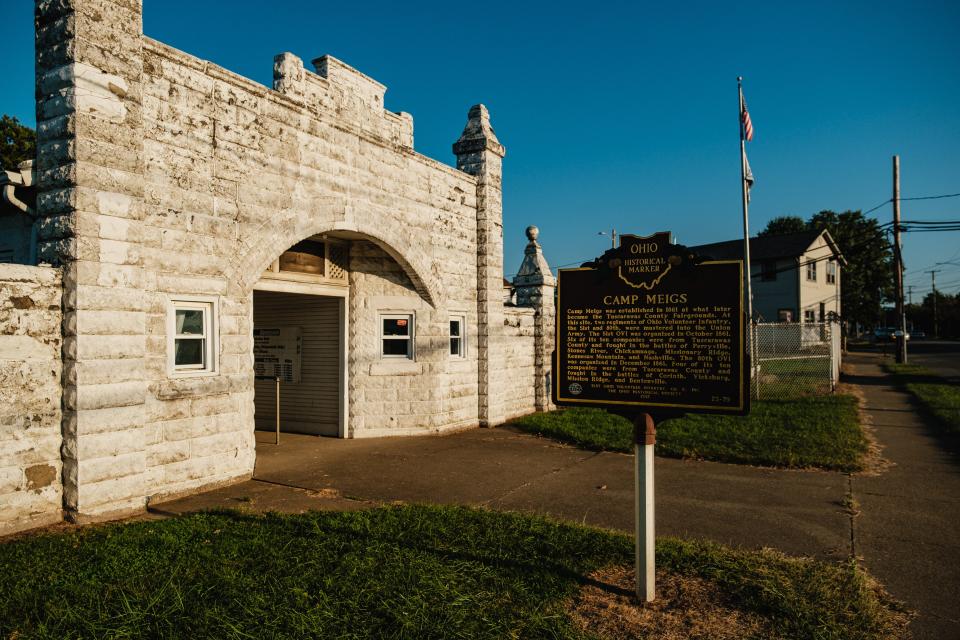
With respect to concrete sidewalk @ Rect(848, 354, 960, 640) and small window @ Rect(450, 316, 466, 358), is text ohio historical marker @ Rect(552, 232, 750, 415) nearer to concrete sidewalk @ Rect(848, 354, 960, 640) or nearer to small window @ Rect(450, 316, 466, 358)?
concrete sidewalk @ Rect(848, 354, 960, 640)

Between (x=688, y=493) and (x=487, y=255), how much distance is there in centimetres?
700

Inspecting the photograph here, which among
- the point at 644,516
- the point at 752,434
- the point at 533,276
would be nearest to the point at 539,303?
the point at 533,276

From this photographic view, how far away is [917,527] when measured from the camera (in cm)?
609

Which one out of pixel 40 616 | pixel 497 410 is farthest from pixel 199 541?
pixel 497 410

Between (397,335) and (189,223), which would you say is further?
(397,335)

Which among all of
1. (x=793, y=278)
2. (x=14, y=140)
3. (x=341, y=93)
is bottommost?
(x=793, y=278)

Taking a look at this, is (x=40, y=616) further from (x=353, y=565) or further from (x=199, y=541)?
(x=353, y=565)

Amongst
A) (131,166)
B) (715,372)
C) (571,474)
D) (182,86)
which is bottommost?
(571,474)

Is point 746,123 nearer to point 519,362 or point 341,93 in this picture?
point 519,362

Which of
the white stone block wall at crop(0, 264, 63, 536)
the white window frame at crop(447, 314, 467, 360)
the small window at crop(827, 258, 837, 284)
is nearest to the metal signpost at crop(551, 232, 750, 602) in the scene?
the white stone block wall at crop(0, 264, 63, 536)

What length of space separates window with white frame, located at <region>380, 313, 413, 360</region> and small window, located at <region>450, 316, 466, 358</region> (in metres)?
1.14

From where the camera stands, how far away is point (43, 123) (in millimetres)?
6535

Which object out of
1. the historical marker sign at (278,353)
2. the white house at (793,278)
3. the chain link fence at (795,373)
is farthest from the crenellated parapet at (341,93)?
the white house at (793,278)

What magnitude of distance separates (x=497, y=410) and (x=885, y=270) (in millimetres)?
56546
